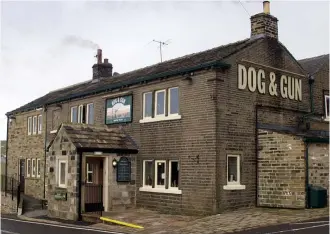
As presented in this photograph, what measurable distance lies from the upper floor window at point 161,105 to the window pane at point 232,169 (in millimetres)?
2789

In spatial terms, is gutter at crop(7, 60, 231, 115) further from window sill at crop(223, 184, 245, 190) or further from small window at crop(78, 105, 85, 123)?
window sill at crop(223, 184, 245, 190)

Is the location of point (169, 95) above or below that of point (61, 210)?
above

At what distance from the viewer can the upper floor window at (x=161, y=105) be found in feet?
62.0

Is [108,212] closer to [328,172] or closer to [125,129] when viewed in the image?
[125,129]

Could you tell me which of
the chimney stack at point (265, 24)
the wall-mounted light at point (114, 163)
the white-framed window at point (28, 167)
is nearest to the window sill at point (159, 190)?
the wall-mounted light at point (114, 163)

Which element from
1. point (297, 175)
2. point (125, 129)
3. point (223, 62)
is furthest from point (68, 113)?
point (297, 175)

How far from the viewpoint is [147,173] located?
19.9 meters

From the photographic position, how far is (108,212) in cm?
1845

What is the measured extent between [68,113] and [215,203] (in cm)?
1245

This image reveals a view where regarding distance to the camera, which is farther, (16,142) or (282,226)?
(16,142)

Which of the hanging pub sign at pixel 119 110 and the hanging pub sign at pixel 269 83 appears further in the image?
the hanging pub sign at pixel 119 110

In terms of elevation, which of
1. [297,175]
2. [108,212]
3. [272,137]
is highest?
[272,137]

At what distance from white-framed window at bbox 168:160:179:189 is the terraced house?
4cm

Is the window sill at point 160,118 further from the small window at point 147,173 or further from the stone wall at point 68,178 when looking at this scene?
the stone wall at point 68,178
